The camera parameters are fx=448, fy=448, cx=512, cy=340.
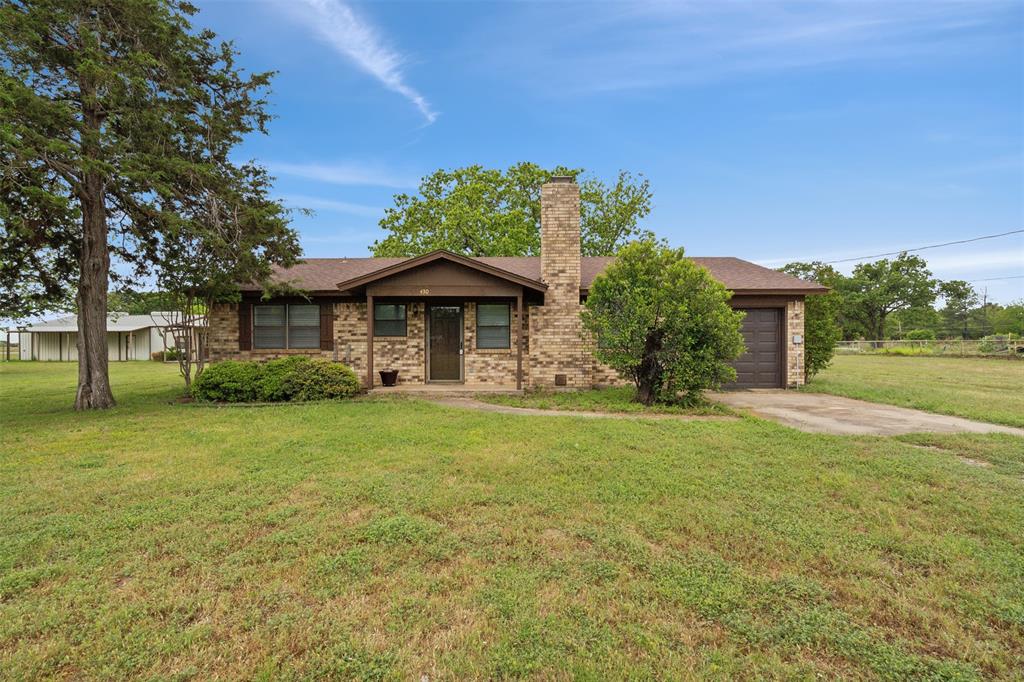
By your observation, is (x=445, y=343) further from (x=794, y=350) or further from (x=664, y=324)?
(x=794, y=350)

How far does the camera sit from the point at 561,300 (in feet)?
36.1

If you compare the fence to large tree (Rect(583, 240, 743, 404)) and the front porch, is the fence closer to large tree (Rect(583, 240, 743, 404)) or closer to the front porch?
large tree (Rect(583, 240, 743, 404))

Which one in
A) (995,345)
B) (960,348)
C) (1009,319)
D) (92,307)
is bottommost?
(960,348)

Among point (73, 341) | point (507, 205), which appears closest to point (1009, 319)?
point (507, 205)

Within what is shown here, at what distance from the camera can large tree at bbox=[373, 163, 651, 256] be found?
84.8 ft

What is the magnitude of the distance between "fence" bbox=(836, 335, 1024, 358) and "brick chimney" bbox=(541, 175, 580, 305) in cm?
2157

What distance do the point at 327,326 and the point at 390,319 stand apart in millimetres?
1689

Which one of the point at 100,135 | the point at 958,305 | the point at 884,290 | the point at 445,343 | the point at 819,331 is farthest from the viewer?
A: the point at 958,305

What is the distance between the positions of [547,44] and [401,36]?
3976 millimetres

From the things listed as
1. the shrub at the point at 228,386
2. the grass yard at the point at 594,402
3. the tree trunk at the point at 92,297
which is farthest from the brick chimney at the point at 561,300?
the tree trunk at the point at 92,297

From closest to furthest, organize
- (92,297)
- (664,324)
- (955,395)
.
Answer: (664,324)
(92,297)
(955,395)

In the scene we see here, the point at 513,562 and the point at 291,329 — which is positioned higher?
the point at 291,329

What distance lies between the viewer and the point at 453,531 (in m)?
3.33

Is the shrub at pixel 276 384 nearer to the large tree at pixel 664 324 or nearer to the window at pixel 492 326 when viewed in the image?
the window at pixel 492 326
